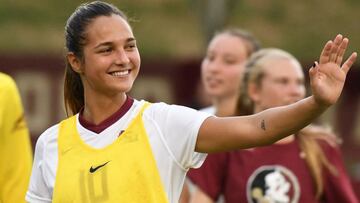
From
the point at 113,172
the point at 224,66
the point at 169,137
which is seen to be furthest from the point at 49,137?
the point at 224,66

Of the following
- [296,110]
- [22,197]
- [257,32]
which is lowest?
[257,32]

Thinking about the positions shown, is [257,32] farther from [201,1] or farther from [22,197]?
[22,197]

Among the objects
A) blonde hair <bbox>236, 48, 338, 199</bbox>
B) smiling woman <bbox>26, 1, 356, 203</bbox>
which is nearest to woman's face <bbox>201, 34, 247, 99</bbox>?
blonde hair <bbox>236, 48, 338, 199</bbox>

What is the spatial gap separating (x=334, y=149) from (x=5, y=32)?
13.5 m

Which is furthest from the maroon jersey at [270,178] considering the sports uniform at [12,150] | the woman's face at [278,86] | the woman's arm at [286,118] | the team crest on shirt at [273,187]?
the woman's arm at [286,118]

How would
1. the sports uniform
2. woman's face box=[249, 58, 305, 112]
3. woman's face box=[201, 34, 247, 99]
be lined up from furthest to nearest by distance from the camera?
1. woman's face box=[201, 34, 247, 99]
2. woman's face box=[249, 58, 305, 112]
3. the sports uniform

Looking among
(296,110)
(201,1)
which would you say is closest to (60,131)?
(296,110)

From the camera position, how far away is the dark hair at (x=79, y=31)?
492 cm

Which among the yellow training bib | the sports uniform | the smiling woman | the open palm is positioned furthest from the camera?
the sports uniform

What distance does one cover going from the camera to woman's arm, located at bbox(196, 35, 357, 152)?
4.27m

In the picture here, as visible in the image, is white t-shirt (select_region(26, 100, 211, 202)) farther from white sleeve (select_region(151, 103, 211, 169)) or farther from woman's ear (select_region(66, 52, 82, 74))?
woman's ear (select_region(66, 52, 82, 74))

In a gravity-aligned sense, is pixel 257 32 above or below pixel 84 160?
below

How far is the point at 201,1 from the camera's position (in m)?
12.0

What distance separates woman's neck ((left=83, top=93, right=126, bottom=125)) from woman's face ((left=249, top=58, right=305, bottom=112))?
1.93m
